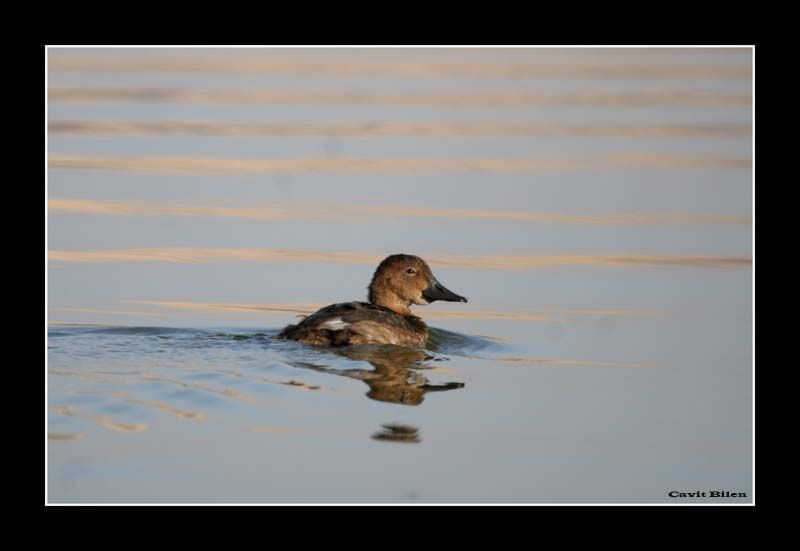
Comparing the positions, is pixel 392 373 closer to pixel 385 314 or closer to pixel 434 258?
pixel 385 314

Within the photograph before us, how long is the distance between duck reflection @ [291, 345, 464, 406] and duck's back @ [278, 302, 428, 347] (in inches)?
3.2

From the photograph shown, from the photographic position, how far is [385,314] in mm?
11117

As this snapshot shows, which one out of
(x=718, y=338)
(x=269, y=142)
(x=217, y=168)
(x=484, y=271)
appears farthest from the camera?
(x=269, y=142)

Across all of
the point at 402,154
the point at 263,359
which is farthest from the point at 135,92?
the point at 263,359

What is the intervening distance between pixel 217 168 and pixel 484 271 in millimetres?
4174

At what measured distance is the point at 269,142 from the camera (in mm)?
16828

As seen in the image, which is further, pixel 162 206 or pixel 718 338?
pixel 162 206

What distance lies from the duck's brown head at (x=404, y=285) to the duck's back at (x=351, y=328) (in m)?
0.68

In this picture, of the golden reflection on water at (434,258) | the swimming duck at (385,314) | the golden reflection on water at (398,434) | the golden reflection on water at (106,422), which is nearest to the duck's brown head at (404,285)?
the swimming duck at (385,314)

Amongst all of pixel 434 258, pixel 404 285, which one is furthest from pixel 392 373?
pixel 434 258

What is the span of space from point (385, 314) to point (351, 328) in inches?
18.5

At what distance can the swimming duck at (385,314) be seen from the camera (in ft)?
35.1

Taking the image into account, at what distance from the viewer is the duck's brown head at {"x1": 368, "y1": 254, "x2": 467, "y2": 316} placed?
1177 cm

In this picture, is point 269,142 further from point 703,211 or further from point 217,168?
point 703,211
